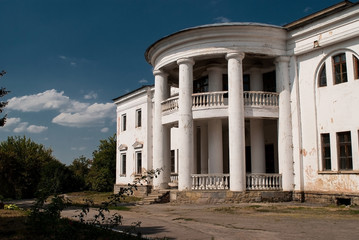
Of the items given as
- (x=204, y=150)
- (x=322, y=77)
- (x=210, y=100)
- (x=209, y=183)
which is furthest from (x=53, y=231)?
(x=204, y=150)

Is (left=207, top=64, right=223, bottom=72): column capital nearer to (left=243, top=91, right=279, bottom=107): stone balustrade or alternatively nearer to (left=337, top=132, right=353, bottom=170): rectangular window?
(left=243, top=91, right=279, bottom=107): stone balustrade

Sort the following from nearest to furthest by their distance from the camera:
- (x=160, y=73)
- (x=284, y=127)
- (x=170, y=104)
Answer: (x=284, y=127) → (x=170, y=104) → (x=160, y=73)

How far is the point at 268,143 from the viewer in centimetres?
2156

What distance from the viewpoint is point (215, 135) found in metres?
20.2

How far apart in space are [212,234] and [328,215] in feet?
17.5

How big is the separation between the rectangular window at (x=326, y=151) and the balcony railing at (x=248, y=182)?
2148mm

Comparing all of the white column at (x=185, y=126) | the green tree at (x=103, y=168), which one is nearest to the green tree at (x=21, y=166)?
the green tree at (x=103, y=168)

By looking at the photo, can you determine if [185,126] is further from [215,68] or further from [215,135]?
[215,68]

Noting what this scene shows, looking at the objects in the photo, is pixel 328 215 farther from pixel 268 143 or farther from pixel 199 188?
pixel 268 143

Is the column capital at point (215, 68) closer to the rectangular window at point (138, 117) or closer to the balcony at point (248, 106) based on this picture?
the balcony at point (248, 106)

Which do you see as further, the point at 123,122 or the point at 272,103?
the point at 123,122

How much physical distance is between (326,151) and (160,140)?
8.35 m

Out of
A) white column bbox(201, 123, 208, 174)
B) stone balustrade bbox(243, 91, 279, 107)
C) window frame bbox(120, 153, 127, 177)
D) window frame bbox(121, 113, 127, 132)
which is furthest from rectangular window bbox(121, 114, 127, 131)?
stone balustrade bbox(243, 91, 279, 107)

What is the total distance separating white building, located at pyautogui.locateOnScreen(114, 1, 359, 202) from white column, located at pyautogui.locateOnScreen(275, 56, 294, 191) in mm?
46
